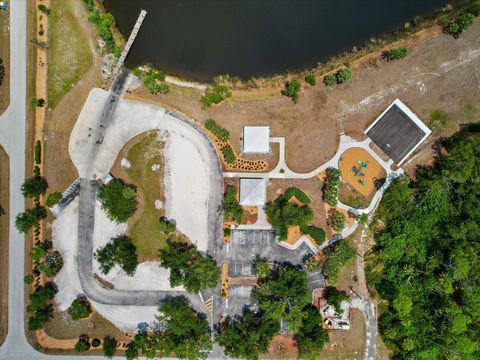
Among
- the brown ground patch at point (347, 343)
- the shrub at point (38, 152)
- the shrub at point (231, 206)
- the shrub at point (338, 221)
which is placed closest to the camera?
the shrub at point (338, 221)

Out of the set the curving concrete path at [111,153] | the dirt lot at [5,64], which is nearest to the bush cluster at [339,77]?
the curving concrete path at [111,153]

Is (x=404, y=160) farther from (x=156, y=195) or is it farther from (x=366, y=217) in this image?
(x=156, y=195)

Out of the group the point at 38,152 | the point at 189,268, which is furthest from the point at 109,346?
the point at 38,152

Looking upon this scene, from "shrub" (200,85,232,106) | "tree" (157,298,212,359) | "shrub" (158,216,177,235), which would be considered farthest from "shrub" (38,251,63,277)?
"shrub" (200,85,232,106)

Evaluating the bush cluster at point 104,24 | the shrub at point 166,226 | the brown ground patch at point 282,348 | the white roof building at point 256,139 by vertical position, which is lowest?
the brown ground patch at point 282,348

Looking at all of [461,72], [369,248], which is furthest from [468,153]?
[369,248]

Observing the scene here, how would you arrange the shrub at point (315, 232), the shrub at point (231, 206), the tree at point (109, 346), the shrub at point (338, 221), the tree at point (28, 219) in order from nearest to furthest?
the tree at point (28, 219) → the tree at point (109, 346) → the shrub at point (338, 221) → the shrub at point (231, 206) → the shrub at point (315, 232)

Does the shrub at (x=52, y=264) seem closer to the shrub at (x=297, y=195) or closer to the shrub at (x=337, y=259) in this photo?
the shrub at (x=297, y=195)

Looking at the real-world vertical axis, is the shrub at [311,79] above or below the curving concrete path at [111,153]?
above
